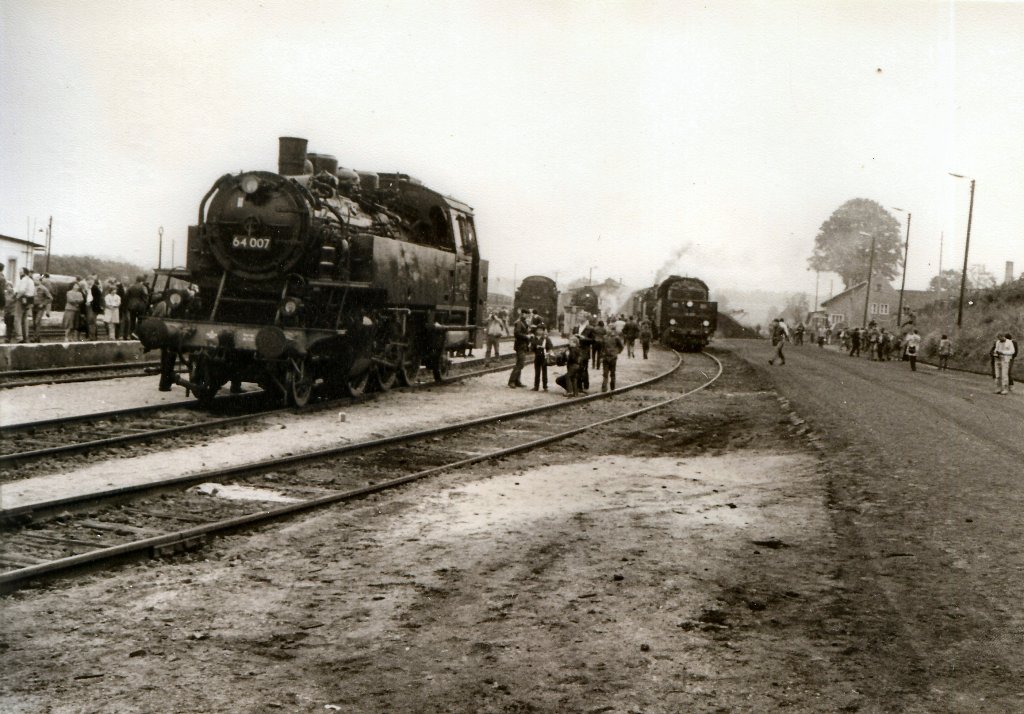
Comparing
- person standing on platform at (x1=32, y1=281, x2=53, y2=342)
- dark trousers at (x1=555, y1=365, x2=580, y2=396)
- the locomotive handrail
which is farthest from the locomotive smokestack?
person standing on platform at (x1=32, y1=281, x2=53, y2=342)

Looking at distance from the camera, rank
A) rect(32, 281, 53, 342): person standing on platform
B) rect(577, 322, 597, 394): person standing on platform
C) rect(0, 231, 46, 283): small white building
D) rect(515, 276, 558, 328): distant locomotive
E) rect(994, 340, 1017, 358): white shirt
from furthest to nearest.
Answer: rect(515, 276, 558, 328): distant locomotive → rect(994, 340, 1017, 358): white shirt → rect(0, 231, 46, 283): small white building → rect(32, 281, 53, 342): person standing on platform → rect(577, 322, 597, 394): person standing on platform

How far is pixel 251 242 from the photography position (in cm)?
1249

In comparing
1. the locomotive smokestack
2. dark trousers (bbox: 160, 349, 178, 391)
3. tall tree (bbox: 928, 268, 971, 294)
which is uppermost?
tall tree (bbox: 928, 268, 971, 294)

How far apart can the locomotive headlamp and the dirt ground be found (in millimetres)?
6010

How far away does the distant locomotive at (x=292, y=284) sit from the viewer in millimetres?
12258

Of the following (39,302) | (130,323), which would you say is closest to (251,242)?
(39,302)

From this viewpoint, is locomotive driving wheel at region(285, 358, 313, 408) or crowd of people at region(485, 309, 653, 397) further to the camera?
crowd of people at region(485, 309, 653, 397)

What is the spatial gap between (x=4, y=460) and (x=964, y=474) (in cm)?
949

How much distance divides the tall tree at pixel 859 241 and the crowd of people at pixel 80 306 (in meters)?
75.7

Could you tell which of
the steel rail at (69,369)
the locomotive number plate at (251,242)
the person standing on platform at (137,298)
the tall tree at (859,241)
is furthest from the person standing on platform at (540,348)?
the tall tree at (859,241)

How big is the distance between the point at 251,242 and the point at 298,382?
203 centimetres

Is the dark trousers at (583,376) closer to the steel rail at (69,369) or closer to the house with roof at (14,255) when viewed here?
the steel rail at (69,369)

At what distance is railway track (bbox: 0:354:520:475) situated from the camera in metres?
8.96

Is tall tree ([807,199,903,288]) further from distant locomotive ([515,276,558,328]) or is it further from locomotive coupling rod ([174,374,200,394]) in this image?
locomotive coupling rod ([174,374,200,394])
